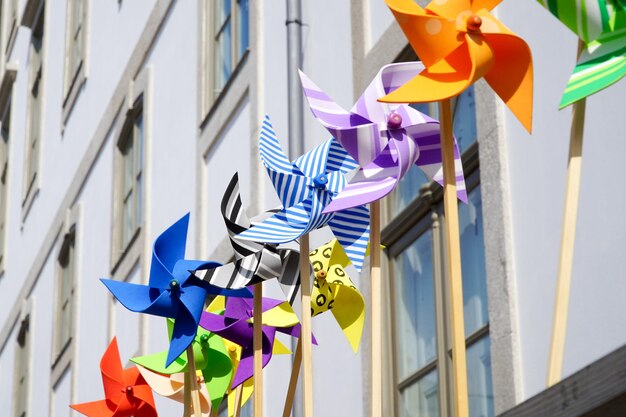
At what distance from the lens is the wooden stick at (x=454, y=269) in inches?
155

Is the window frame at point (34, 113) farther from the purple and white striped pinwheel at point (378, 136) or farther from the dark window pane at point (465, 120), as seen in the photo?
the purple and white striped pinwheel at point (378, 136)

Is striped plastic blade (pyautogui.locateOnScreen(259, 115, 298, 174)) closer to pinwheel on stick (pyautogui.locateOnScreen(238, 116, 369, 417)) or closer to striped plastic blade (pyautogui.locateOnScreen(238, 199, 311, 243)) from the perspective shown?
pinwheel on stick (pyautogui.locateOnScreen(238, 116, 369, 417))

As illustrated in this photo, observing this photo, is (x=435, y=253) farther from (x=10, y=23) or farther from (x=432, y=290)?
(x=10, y=23)

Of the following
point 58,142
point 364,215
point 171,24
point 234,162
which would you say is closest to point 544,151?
point 364,215

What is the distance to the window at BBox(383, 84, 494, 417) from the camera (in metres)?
6.07

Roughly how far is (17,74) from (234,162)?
→ 37.4 ft

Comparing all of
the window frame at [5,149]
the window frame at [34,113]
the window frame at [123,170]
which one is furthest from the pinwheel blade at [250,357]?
the window frame at [5,149]

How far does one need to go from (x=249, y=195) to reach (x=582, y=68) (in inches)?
199

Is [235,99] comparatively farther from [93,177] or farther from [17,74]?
[17,74]

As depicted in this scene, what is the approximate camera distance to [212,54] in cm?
1055

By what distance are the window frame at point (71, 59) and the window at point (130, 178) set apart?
2250 mm

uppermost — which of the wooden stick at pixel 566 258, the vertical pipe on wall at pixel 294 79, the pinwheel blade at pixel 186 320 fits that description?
the vertical pipe on wall at pixel 294 79

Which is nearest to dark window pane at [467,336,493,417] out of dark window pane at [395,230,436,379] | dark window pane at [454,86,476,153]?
dark window pane at [395,230,436,379]

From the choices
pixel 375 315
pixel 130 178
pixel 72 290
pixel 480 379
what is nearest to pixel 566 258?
pixel 375 315
